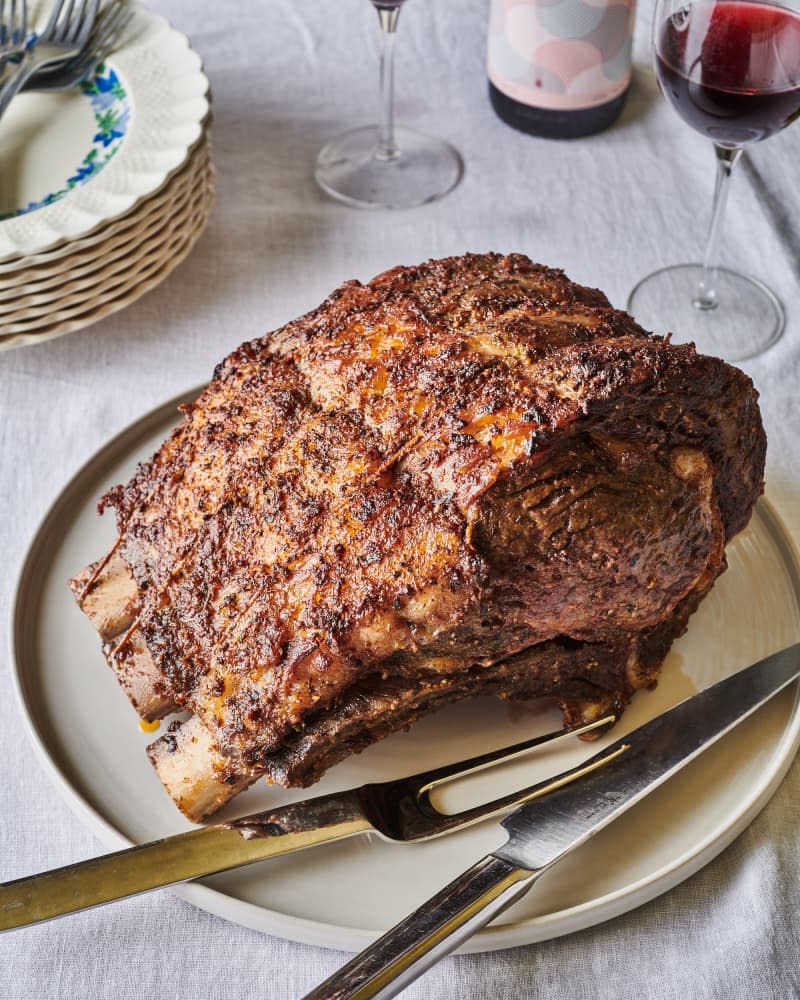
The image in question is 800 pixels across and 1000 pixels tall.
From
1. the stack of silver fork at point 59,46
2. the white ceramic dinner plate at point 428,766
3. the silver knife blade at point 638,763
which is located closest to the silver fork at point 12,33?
the stack of silver fork at point 59,46

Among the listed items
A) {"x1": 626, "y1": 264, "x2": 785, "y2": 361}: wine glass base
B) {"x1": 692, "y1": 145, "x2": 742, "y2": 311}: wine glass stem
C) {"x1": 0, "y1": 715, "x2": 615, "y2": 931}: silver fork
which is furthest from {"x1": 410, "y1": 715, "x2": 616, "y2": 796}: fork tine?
{"x1": 692, "y1": 145, "x2": 742, "y2": 311}: wine glass stem

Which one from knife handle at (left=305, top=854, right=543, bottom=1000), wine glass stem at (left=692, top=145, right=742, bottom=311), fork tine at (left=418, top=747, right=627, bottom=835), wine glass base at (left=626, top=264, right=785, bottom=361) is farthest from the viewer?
wine glass base at (left=626, top=264, right=785, bottom=361)

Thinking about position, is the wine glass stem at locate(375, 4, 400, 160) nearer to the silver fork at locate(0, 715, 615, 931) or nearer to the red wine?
the red wine

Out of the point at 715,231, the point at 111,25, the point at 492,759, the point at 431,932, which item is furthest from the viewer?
the point at 111,25

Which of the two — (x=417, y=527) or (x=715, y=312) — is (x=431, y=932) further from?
(x=715, y=312)

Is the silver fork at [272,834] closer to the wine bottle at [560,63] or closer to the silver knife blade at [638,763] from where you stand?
the silver knife blade at [638,763]

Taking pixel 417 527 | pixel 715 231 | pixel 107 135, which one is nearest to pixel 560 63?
pixel 715 231
